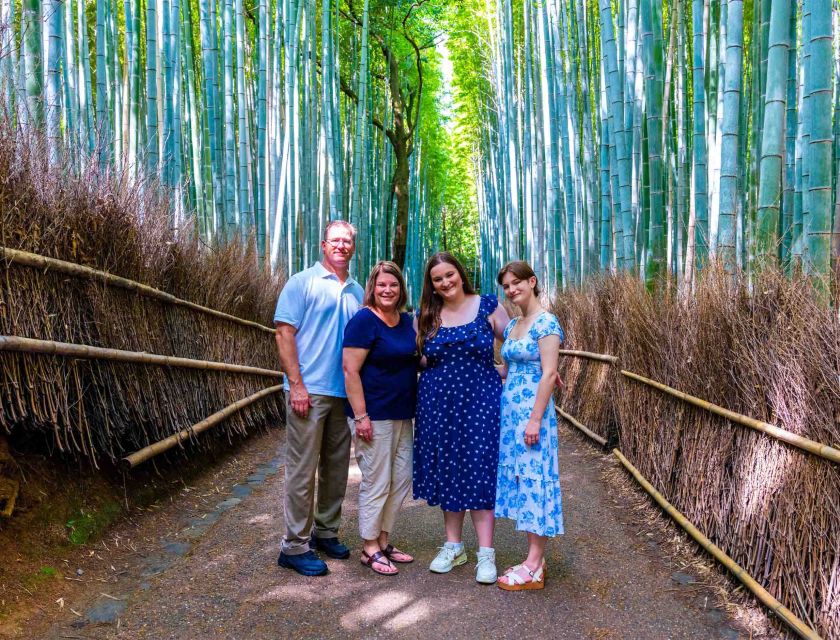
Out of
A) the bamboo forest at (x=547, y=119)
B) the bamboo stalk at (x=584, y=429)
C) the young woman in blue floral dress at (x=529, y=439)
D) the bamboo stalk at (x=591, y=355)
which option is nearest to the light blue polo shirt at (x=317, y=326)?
the young woman in blue floral dress at (x=529, y=439)

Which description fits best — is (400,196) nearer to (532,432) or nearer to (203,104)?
(203,104)

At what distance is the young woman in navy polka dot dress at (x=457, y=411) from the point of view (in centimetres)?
249

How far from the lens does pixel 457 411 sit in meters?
2.50

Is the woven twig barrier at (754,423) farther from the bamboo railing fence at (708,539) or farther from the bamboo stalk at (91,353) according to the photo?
the bamboo stalk at (91,353)

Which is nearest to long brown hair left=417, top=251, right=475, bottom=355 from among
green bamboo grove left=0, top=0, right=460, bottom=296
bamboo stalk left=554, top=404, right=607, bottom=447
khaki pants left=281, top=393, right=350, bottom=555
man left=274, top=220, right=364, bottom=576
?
man left=274, top=220, right=364, bottom=576

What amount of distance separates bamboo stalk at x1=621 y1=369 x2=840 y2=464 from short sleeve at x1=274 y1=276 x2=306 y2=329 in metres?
1.61

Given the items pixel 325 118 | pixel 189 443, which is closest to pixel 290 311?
pixel 189 443

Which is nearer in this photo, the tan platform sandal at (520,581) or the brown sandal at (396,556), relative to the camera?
the tan platform sandal at (520,581)

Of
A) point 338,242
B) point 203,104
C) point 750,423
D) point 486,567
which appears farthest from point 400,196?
point 750,423

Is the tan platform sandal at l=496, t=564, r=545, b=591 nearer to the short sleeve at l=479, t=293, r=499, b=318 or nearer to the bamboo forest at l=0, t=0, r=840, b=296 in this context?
the short sleeve at l=479, t=293, r=499, b=318

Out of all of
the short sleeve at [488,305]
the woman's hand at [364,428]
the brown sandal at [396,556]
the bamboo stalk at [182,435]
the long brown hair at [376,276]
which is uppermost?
the long brown hair at [376,276]

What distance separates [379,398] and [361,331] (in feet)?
0.86

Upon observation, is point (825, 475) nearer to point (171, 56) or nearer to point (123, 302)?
point (123, 302)

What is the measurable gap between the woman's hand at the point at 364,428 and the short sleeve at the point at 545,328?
0.69 meters
